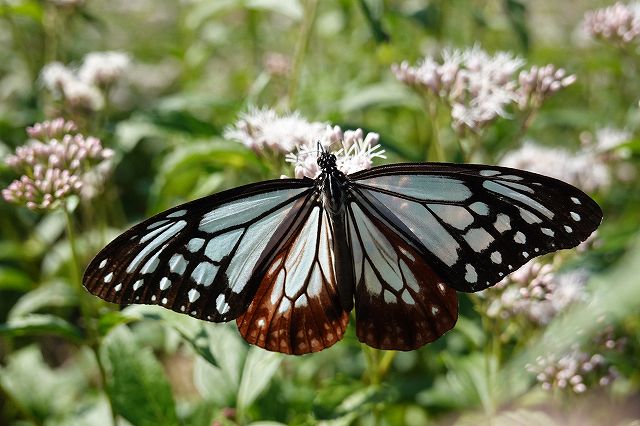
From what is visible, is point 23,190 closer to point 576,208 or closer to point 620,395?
point 576,208

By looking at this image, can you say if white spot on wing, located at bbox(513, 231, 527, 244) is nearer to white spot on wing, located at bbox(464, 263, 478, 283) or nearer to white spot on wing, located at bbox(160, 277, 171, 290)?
white spot on wing, located at bbox(464, 263, 478, 283)

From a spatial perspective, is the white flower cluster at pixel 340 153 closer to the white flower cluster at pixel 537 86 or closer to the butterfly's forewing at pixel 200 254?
the butterfly's forewing at pixel 200 254

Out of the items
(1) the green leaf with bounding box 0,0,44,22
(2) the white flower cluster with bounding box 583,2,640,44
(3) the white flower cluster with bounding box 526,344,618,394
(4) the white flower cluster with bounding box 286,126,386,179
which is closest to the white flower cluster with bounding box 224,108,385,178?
(4) the white flower cluster with bounding box 286,126,386,179

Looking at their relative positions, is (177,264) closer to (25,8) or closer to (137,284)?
(137,284)

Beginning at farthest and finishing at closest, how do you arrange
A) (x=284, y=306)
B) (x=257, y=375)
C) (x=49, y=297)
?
(x=49, y=297), (x=257, y=375), (x=284, y=306)

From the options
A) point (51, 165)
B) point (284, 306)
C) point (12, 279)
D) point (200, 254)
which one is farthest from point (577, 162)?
point (12, 279)

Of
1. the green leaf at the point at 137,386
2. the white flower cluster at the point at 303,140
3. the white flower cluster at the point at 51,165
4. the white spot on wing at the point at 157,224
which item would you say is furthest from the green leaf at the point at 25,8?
the white spot on wing at the point at 157,224

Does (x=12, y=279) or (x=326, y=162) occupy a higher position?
(x=12, y=279)
